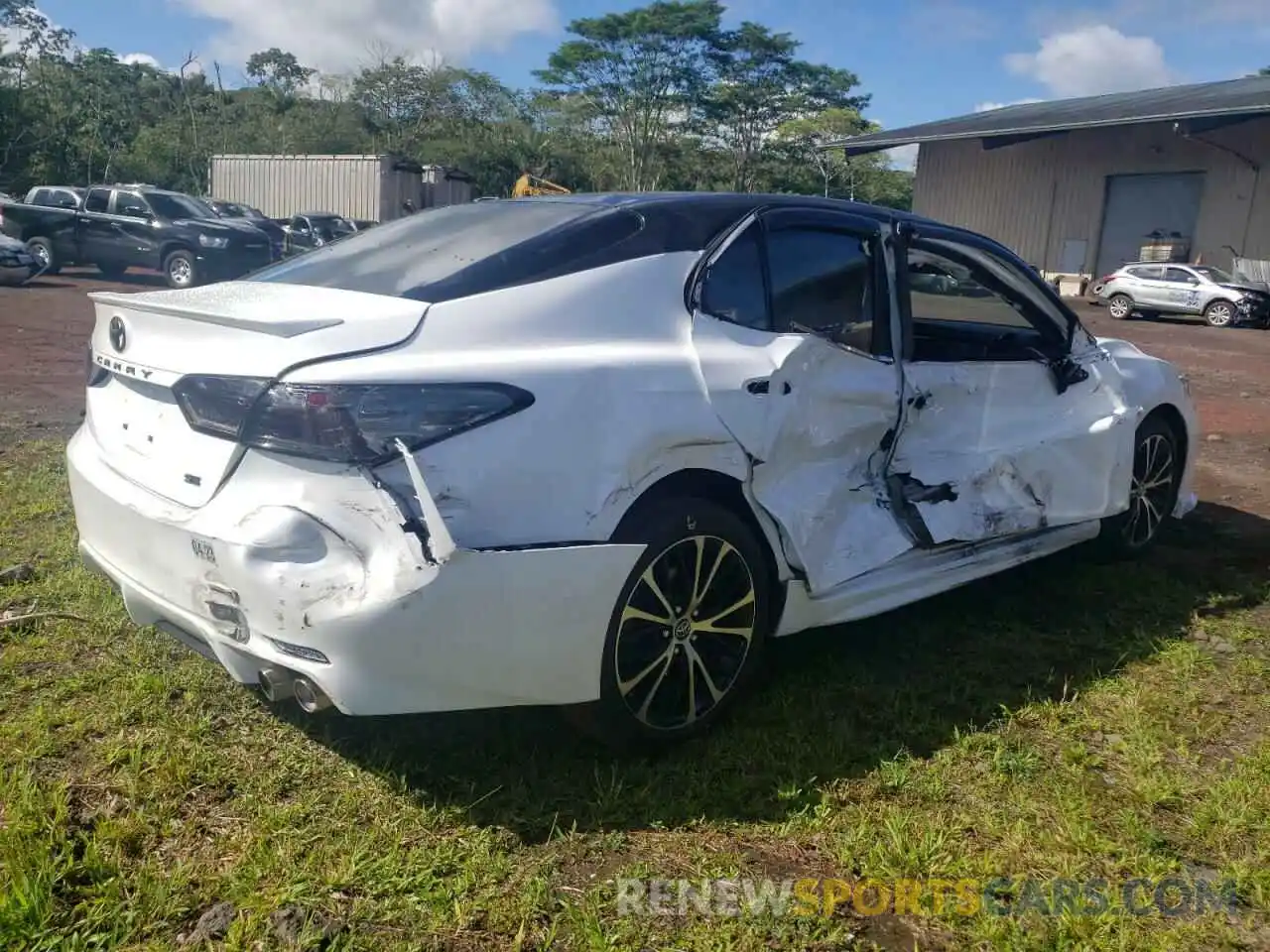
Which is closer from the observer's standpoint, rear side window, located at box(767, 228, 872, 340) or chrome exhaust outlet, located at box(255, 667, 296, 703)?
chrome exhaust outlet, located at box(255, 667, 296, 703)

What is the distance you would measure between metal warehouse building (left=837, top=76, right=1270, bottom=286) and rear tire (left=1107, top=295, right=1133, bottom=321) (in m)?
4.76

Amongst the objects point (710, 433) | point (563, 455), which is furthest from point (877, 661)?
point (563, 455)

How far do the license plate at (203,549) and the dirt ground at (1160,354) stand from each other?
489cm

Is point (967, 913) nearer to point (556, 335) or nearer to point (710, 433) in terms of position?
point (710, 433)

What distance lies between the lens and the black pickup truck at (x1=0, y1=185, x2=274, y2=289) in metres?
17.1

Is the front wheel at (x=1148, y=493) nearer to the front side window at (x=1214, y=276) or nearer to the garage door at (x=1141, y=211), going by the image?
the front side window at (x=1214, y=276)

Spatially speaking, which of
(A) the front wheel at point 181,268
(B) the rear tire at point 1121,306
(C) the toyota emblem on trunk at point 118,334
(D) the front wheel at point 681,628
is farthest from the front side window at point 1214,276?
(C) the toyota emblem on trunk at point 118,334

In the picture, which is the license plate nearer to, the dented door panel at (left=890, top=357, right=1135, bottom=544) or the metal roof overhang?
the dented door panel at (left=890, top=357, right=1135, bottom=544)

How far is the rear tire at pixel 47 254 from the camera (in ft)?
58.6

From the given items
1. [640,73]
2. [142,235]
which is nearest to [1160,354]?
[142,235]

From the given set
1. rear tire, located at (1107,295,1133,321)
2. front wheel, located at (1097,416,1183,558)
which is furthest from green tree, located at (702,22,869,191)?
front wheel, located at (1097,416,1183,558)

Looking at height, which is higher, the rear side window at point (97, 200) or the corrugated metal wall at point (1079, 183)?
the corrugated metal wall at point (1079, 183)

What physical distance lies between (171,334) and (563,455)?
1088mm

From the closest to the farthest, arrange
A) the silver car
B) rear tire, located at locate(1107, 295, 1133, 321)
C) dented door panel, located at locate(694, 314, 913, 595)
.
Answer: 1. dented door panel, located at locate(694, 314, 913, 595)
2. the silver car
3. rear tire, located at locate(1107, 295, 1133, 321)
